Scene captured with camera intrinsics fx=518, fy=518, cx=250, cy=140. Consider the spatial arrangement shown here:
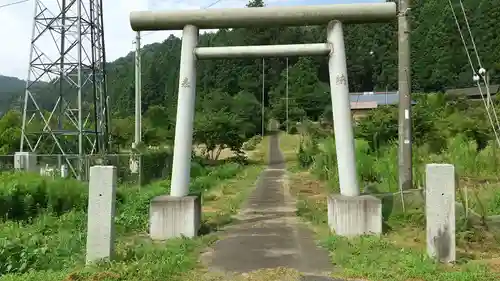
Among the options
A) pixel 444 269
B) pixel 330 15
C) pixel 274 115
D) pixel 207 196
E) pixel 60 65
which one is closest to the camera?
pixel 444 269

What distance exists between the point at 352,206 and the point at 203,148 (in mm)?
28250

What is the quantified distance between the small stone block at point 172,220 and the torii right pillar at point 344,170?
8.56 ft

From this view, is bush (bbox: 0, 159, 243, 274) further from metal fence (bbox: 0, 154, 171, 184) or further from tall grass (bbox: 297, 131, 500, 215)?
metal fence (bbox: 0, 154, 171, 184)

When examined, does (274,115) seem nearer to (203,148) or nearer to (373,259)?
(203,148)

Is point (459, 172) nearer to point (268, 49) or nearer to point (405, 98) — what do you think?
point (405, 98)

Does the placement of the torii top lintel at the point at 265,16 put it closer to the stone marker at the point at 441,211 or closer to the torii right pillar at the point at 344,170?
the torii right pillar at the point at 344,170

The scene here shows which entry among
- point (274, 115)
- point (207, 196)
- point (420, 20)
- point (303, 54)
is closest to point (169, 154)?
point (207, 196)

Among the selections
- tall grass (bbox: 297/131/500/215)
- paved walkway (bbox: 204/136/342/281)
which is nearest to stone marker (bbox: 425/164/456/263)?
paved walkway (bbox: 204/136/342/281)

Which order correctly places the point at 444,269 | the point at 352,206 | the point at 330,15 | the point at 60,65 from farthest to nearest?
the point at 60,65, the point at 330,15, the point at 352,206, the point at 444,269

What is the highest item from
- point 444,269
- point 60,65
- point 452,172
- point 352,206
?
point 60,65

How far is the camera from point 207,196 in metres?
16.5

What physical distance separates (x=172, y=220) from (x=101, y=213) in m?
2.32

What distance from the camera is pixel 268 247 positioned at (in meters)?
8.50

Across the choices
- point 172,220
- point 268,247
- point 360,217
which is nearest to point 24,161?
point 172,220
